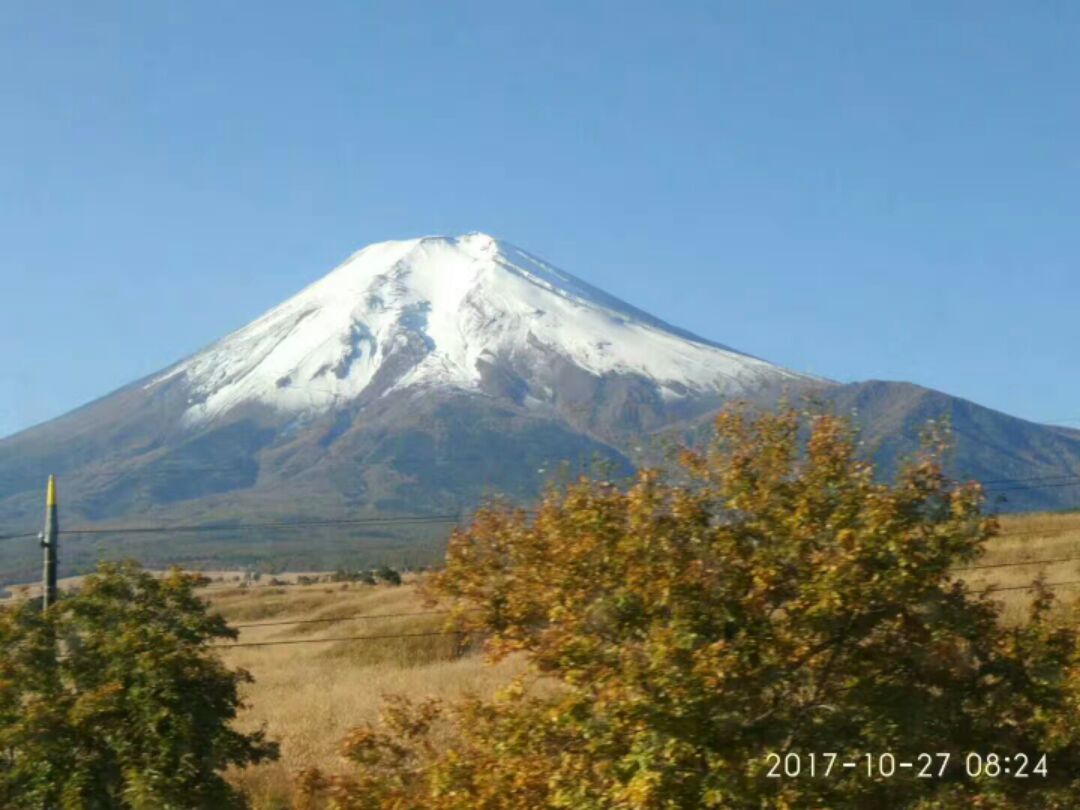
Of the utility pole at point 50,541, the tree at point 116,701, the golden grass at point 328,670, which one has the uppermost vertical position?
the utility pole at point 50,541

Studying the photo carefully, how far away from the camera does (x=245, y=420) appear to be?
197000mm

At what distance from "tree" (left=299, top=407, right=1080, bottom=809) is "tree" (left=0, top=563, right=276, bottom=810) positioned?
6.44 ft

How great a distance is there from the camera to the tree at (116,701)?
1223 centimetres

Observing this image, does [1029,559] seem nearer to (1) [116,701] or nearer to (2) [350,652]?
(2) [350,652]

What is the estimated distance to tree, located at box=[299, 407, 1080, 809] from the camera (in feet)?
29.5

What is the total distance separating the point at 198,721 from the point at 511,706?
3621 mm

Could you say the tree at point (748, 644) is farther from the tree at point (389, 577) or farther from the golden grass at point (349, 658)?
the tree at point (389, 577)

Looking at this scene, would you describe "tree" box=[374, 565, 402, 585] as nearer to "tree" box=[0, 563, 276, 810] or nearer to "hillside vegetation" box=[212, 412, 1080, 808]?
"tree" box=[0, 563, 276, 810]

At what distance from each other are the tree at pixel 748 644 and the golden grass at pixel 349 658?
2.01 metres

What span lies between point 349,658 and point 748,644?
22678 mm

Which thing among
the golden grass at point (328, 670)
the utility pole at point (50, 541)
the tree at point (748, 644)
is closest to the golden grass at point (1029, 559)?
the golden grass at point (328, 670)

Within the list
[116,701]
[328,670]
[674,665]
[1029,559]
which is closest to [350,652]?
[328,670]

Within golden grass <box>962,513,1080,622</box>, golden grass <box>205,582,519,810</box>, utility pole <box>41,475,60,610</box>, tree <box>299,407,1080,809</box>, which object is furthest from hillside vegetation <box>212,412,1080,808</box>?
golden grass <box>962,513,1080,622</box>

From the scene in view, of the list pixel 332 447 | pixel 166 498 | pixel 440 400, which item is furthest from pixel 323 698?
pixel 440 400
